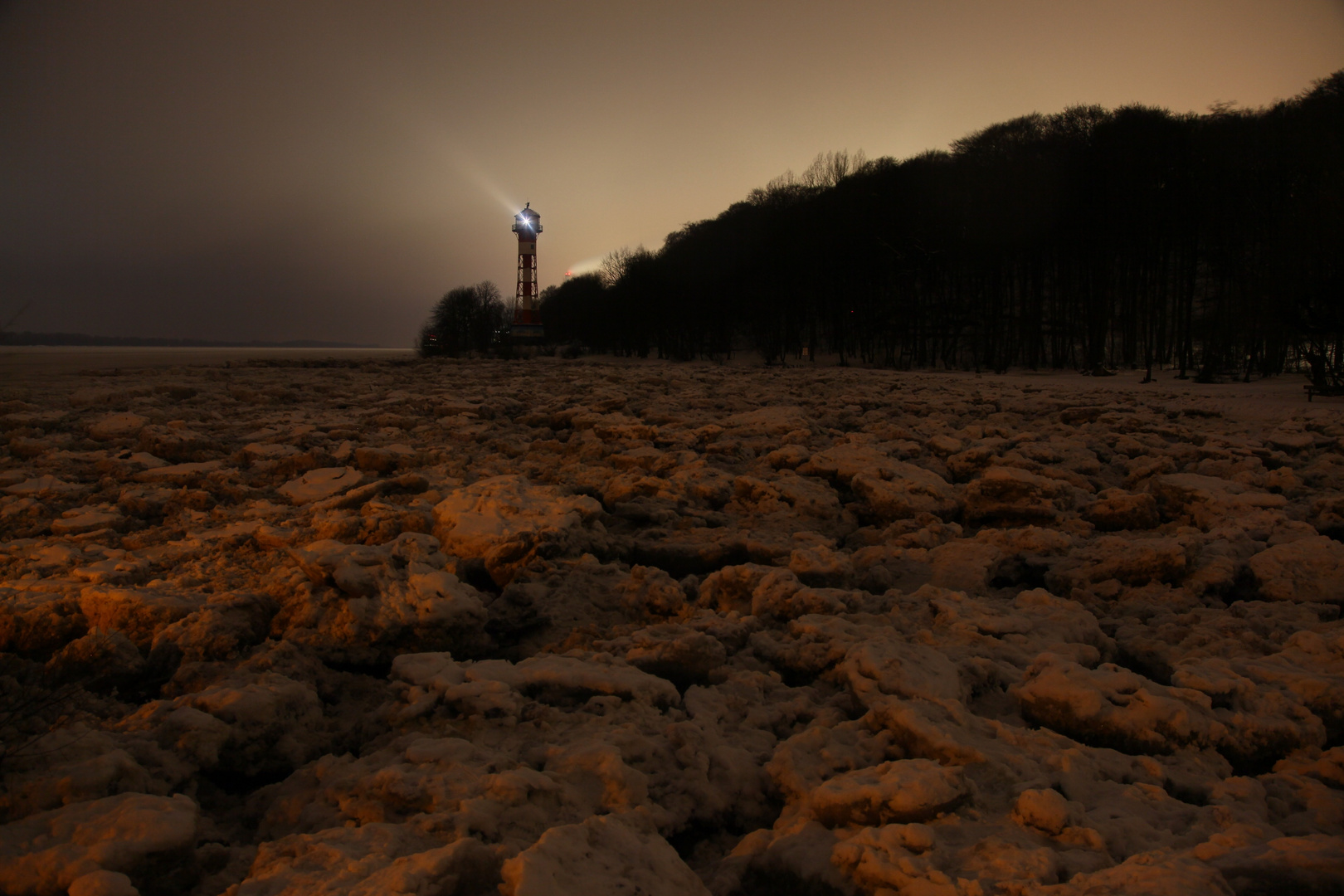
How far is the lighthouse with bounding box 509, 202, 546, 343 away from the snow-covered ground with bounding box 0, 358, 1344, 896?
44067 mm

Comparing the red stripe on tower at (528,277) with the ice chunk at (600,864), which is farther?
the red stripe on tower at (528,277)

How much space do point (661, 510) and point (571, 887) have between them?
7.59 feet

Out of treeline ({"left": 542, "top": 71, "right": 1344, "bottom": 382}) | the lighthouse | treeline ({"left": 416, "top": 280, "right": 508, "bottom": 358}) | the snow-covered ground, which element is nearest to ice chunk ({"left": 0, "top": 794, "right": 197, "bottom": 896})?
the snow-covered ground

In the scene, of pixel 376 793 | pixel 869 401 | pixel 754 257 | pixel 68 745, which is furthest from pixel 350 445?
pixel 754 257

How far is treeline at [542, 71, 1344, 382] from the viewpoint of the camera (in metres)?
13.1

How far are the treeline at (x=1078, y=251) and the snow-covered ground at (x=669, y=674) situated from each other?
10.3 metres

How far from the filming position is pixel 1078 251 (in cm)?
1956

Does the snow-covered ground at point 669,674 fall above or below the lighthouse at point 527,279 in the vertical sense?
below

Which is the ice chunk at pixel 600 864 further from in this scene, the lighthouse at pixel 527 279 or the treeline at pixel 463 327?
the lighthouse at pixel 527 279

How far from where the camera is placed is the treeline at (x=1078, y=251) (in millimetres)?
13148

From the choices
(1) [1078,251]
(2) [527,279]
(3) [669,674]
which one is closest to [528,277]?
(2) [527,279]

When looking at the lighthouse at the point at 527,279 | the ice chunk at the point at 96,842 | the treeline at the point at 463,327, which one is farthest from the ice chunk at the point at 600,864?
the lighthouse at the point at 527,279

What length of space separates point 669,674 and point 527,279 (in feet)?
161

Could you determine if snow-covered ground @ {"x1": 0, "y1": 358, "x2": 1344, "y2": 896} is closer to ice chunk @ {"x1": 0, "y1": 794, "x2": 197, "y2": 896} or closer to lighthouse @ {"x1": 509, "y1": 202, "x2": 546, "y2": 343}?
ice chunk @ {"x1": 0, "y1": 794, "x2": 197, "y2": 896}
